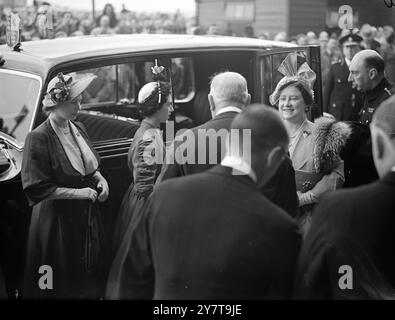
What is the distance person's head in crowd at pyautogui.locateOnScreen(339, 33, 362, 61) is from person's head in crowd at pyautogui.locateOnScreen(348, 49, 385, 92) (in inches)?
11.7

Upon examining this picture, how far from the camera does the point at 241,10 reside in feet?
12.4

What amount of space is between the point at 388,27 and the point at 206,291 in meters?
1.85

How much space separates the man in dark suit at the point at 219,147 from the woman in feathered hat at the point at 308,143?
34 cm

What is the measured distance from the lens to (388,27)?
3354 mm

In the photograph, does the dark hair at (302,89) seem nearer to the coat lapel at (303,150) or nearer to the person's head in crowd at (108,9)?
the coat lapel at (303,150)

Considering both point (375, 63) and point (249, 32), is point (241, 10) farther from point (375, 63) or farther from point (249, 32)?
point (375, 63)

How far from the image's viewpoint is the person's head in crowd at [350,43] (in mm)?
3830

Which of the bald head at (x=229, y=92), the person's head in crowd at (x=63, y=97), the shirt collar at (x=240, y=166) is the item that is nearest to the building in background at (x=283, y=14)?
the bald head at (x=229, y=92)

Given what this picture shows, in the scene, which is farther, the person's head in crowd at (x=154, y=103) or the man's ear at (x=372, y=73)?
the man's ear at (x=372, y=73)

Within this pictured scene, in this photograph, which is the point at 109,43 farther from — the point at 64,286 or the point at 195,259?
the point at 195,259

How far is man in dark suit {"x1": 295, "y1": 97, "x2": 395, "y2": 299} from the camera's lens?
2.16 m

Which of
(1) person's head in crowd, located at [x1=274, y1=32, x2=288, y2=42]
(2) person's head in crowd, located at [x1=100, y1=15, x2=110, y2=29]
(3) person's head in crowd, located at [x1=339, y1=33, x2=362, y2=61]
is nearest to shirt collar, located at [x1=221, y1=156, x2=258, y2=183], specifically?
(3) person's head in crowd, located at [x1=339, y1=33, x2=362, y2=61]

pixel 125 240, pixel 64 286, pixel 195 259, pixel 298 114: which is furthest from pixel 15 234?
pixel 298 114
